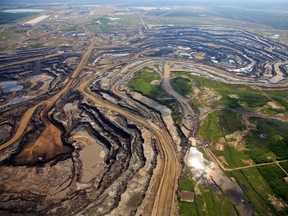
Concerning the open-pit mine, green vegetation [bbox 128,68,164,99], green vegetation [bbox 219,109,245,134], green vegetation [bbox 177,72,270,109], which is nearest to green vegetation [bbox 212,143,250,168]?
the open-pit mine

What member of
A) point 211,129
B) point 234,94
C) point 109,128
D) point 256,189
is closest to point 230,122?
point 211,129

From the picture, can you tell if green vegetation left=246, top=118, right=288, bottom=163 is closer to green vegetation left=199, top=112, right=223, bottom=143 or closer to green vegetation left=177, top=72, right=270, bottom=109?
green vegetation left=199, top=112, right=223, bottom=143

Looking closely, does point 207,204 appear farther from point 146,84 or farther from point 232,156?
point 146,84

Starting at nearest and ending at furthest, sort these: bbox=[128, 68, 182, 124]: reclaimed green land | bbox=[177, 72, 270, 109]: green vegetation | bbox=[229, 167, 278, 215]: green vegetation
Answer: bbox=[229, 167, 278, 215]: green vegetation < bbox=[128, 68, 182, 124]: reclaimed green land < bbox=[177, 72, 270, 109]: green vegetation

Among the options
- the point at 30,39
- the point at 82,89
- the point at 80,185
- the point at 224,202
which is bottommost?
the point at 30,39

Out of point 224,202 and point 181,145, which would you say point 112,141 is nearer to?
point 181,145

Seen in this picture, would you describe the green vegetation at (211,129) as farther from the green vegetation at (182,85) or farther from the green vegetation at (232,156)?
the green vegetation at (182,85)

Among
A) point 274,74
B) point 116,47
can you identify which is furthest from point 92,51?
point 274,74
